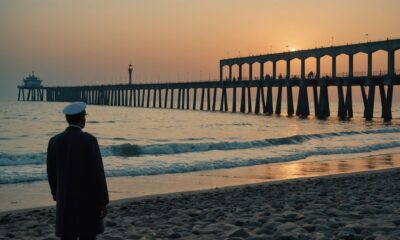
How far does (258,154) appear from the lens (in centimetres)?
2275

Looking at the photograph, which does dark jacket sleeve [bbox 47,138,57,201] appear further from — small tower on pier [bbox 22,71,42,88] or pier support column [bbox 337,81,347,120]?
small tower on pier [bbox 22,71,42,88]

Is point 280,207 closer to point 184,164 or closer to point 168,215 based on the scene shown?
point 168,215

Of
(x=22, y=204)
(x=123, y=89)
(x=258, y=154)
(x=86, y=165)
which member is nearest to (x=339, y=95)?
(x=258, y=154)

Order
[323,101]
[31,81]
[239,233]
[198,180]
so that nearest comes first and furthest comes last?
[239,233] → [198,180] → [323,101] → [31,81]

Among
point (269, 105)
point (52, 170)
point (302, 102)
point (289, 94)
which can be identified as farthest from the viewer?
point (269, 105)

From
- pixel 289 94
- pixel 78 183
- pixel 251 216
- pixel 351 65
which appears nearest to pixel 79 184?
pixel 78 183

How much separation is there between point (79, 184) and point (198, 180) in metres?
10.2

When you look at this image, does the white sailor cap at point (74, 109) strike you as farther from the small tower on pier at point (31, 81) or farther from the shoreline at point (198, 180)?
the small tower on pier at point (31, 81)

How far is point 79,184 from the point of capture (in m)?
4.23

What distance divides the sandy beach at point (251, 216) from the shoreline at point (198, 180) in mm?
1130

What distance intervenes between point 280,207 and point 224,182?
5408mm

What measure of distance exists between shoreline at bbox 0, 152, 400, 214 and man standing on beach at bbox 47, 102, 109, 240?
19.0ft

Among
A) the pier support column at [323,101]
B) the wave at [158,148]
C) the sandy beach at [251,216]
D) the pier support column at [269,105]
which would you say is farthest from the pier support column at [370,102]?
the sandy beach at [251,216]

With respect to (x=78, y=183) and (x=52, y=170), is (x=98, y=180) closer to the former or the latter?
(x=78, y=183)
